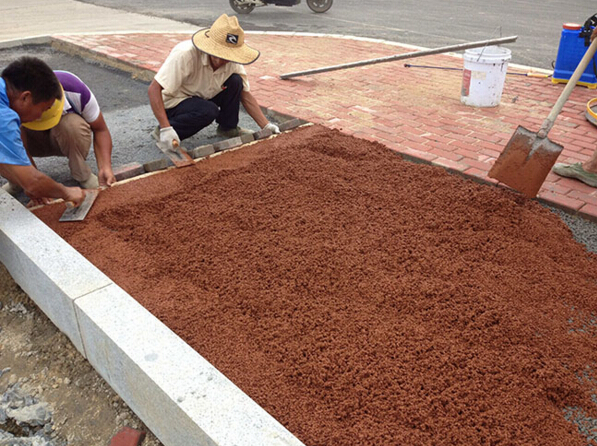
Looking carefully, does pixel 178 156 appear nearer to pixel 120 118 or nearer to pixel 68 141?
pixel 68 141

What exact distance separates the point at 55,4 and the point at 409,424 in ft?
42.5

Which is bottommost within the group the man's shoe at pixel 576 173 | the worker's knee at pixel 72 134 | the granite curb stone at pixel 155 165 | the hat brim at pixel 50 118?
the man's shoe at pixel 576 173

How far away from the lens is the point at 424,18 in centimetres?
1053

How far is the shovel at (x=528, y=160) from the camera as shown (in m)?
3.32

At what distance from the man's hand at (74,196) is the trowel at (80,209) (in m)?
0.04

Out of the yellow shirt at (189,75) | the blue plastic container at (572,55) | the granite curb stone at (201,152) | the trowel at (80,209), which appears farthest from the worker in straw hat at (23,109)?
the blue plastic container at (572,55)

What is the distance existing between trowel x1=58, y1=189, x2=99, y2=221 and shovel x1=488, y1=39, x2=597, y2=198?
8.68 ft

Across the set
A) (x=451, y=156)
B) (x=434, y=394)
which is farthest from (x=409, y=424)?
(x=451, y=156)

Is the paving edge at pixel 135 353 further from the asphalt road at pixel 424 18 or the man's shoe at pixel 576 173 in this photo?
the asphalt road at pixel 424 18

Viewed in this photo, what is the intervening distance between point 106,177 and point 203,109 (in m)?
1.03

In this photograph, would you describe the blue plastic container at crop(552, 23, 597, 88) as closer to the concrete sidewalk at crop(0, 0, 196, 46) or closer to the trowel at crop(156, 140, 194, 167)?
the trowel at crop(156, 140, 194, 167)

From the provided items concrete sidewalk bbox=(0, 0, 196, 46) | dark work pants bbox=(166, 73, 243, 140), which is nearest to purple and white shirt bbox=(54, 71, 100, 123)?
dark work pants bbox=(166, 73, 243, 140)

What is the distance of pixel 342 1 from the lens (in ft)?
43.0

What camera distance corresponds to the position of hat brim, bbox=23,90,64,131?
3033mm
